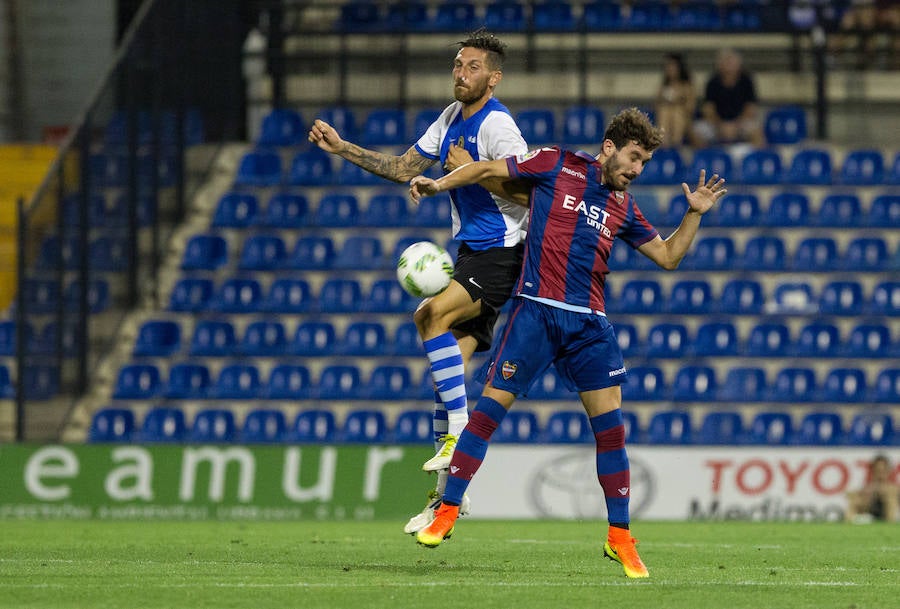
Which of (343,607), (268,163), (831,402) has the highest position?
(268,163)

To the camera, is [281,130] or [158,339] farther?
[281,130]

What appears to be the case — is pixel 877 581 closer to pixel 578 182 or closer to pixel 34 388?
pixel 578 182

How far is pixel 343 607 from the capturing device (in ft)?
21.0

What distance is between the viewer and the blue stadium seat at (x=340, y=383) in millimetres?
17297

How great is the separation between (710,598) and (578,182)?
2.29 m

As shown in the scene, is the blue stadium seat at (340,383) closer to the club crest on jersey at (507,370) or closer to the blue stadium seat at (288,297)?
the blue stadium seat at (288,297)

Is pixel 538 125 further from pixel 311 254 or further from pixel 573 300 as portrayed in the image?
pixel 573 300

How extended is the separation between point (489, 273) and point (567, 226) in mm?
1004

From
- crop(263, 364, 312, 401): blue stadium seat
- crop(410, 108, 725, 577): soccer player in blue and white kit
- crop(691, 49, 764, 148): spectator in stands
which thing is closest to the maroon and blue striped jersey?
crop(410, 108, 725, 577): soccer player in blue and white kit

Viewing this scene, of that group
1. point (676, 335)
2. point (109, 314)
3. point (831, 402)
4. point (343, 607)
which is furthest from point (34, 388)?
point (343, 607)

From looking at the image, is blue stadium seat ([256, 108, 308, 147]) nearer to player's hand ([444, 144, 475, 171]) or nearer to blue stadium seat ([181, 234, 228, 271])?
blue stadium seat ([181, 234, 228, 271])

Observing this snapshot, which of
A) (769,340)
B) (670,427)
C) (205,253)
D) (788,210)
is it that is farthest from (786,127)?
(205,253)

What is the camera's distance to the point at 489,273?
8.98 m

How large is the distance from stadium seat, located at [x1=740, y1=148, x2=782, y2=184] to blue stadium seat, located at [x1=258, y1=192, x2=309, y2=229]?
17.2 feet
